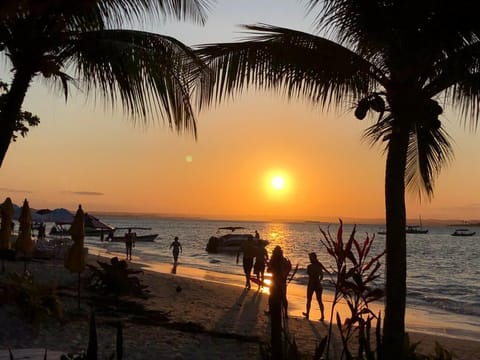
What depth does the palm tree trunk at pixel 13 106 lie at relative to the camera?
4914mm

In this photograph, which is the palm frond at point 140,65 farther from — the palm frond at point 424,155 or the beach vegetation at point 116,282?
the beach vegetation at point 116,282

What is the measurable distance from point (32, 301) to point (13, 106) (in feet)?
17.1

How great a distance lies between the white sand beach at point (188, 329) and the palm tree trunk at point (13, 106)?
2.19m

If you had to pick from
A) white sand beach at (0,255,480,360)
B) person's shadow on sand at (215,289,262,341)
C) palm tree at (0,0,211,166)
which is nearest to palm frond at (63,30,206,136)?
palm tree at (0,0,211,166)

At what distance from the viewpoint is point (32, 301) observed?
30.6 ft

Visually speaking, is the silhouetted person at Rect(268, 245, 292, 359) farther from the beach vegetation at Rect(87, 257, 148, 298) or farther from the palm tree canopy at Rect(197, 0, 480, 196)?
the beach vegetation at Rect(87, 257, 148, 298)

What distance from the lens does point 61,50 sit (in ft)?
17.9

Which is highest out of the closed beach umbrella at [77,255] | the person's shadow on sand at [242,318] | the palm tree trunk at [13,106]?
the palm tree trunk at [13,106]

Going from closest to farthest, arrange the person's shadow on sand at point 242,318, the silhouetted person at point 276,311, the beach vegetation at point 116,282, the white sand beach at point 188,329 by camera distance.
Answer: the silhouetted person at point 276,311 < the white sand beach at point 188,329 < the person's shadow on sand at point 242,318 < the beach vegetation at point 116,282

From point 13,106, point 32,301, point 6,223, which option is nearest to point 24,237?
point 6,223

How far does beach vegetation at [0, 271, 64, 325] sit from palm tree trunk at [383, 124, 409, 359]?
5.91 m

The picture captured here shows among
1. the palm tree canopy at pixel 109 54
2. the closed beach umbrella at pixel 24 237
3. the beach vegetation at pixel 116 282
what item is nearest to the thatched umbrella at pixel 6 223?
the closed beach umbrella at pixel 24 237

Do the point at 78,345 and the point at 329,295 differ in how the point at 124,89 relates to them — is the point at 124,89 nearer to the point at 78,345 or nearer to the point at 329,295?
the point at 78,345

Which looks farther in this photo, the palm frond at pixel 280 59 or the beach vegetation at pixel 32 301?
the beach vegetation at pixel 32 301
